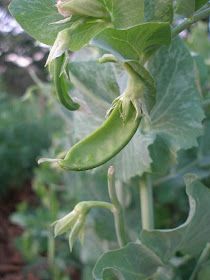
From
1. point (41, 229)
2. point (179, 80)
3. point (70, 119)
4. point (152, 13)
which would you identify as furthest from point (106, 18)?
point (41, 229)

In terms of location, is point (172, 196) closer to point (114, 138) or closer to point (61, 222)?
point (61, 222)

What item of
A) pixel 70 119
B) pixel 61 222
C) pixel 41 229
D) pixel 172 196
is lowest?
pixel 41 229

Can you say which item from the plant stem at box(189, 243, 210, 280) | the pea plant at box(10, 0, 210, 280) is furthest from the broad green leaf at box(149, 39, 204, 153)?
the plant stem at box(189, 243, 210, 280)

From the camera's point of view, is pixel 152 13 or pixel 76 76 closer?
pixel 152 13

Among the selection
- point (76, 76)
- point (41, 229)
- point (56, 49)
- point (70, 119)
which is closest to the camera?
point (56, 49)

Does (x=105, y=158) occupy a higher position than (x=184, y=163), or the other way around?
(x=105, y=158)

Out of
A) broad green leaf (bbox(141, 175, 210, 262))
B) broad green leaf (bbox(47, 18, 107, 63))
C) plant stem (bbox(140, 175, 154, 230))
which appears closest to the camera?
broad green leaf (bbox(47, 18, 107, 63))

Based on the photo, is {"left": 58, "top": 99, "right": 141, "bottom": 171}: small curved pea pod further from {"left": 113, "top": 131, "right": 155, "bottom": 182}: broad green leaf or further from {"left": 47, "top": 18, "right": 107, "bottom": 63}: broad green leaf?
{"left": 113, "top": 131, "right": 155, "bottom": 182}: broad green leaf
